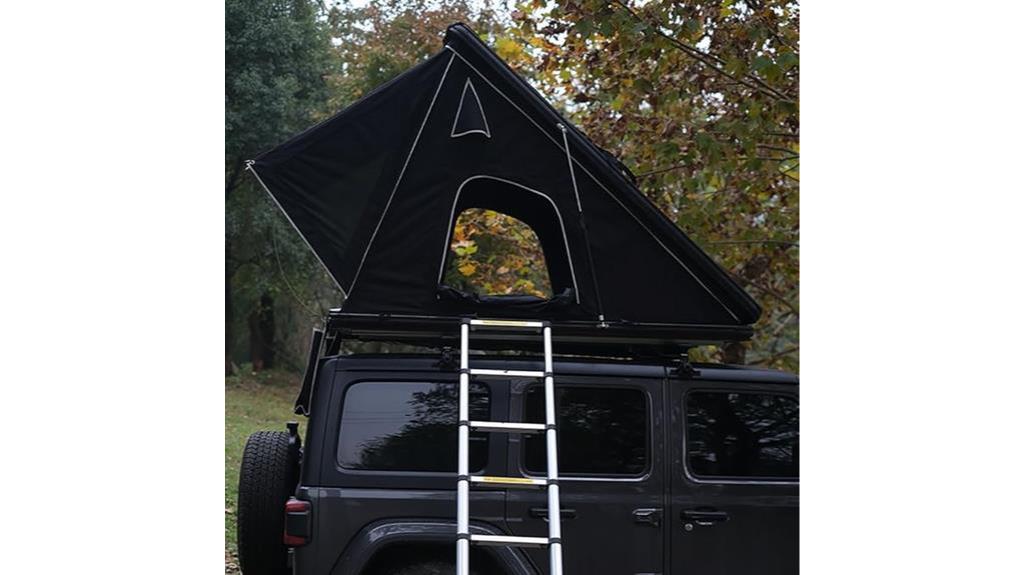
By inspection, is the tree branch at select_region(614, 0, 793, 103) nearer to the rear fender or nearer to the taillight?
the rear fender

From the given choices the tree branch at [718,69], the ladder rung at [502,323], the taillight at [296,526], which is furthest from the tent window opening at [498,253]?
the taillight at [296,526]

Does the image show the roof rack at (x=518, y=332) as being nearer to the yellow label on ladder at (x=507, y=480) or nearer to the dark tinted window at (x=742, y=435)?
the dark tinted window at (x=742, y=435)

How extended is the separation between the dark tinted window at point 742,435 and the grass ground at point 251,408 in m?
6.30

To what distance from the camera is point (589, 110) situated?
10.5 metres

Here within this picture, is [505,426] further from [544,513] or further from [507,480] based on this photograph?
[544,513]

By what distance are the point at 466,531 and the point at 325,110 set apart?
32.4 ft

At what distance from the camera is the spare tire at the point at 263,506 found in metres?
4.94

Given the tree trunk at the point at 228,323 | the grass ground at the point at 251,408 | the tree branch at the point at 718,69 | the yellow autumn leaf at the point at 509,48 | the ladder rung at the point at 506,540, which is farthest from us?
the tree trunk at the point at 228,323

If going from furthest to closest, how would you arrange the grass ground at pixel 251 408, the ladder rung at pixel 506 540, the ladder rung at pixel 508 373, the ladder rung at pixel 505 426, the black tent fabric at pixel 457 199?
1. the grass ground at pixel 251 408
2. the black tent fabric at pixel 457 199
3. the ladder rung at pixel 508 373
4. the ladder rung at pixel 505 426
5. the ladder rung at pixel 506 540

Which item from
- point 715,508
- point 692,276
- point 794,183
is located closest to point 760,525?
point 715,508

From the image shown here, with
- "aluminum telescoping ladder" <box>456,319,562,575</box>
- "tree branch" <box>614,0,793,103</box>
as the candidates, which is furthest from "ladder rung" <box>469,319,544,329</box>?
"tree branch" <box>614,0,793,103</box>

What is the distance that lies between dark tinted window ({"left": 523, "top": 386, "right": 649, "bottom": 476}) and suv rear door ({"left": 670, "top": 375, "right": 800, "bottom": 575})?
174 mm

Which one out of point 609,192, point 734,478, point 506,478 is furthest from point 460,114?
point 734,478
